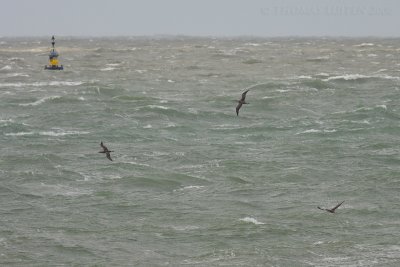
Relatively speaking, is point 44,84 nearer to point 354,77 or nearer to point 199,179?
point 354,77

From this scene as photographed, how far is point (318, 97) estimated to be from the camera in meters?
66.0

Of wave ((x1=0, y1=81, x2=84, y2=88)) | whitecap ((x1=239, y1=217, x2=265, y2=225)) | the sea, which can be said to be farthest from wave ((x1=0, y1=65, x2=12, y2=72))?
whitecap ((x1=239, y1=217, x2=265, y2=225))

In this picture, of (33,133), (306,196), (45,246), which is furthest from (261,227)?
(33,133)

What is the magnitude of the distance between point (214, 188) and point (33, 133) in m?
17.2

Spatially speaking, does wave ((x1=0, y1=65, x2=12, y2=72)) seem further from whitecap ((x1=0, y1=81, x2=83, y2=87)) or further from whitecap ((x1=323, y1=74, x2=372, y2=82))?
whitecap ((x1=323, y1=74, x2=372, y2=82))

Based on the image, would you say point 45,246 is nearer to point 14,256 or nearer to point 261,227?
point 14,256

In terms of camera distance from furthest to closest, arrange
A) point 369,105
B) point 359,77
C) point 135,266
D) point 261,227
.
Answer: point 359,77 < point 369,105 < point 261,227 < point 135,266

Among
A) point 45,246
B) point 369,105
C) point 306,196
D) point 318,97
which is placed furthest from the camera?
point 318,97

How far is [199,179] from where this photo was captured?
3584cm

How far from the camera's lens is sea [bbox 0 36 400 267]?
86.8ft

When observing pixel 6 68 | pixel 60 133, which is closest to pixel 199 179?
pixel 60 133

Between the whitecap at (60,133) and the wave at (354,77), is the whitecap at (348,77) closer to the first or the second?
the wave at (354,77)

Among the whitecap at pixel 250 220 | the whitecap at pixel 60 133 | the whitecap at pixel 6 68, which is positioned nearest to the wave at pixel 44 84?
the whitecap at pixel 6 68

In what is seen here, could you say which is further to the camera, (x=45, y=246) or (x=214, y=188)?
(x=214, y=188)
